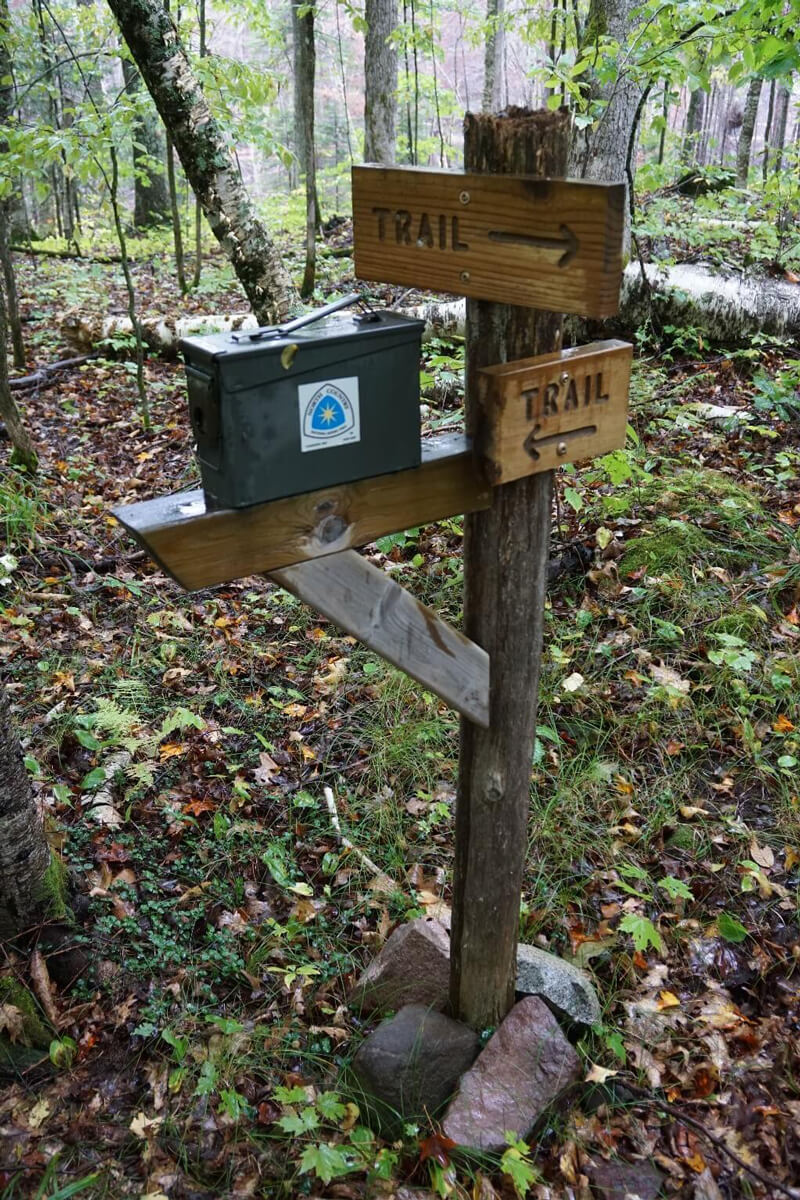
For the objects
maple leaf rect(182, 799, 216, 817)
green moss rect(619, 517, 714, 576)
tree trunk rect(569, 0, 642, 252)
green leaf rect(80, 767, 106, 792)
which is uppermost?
tree trunk rect(569, 0, 642, 252)

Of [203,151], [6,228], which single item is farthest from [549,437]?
[6,228]

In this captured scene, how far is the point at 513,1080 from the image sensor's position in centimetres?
263

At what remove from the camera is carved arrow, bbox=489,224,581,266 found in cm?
166

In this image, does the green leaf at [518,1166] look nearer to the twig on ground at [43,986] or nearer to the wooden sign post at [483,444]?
the wooden sign post at [483,444]

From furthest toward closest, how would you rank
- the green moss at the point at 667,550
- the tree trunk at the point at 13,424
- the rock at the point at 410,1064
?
the tree trunk at the point at 13,424
the green moss at the point at 667,550
the rock at the point at 410,1064

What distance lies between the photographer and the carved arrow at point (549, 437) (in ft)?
6.23

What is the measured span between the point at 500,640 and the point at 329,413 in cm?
85

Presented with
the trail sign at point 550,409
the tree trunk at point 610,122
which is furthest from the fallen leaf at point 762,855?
the tree trunk at point 610,122

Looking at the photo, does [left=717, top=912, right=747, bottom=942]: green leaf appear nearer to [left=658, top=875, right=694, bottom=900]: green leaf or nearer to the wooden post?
[left=658, top=875, right=694, bottom=900]: green leaf

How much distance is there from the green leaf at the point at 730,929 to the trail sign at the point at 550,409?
2.08 meters

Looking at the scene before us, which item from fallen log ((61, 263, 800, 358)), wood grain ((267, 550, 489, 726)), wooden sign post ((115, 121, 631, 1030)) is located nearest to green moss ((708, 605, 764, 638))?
wooden sign post ((115, 121, 631, 1030))

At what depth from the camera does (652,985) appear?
121 inches

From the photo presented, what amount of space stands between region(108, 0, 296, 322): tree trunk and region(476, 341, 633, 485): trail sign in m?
4.36

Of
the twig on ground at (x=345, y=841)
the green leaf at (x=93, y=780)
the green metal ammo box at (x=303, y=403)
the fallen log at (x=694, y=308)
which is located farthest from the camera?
the fallen log at (x=694, y=308)
